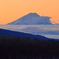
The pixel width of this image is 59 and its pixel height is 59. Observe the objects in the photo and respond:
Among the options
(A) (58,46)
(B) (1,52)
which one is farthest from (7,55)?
(A) (58,46)

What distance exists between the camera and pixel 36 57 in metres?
26.7

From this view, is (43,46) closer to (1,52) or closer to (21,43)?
(21,43)

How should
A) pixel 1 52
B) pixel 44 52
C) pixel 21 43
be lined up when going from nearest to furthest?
pixel 1 52
pixel 21 43
pixel 44 52

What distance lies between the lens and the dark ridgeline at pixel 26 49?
24.6 metres

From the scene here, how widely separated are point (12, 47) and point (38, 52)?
302 centimetres

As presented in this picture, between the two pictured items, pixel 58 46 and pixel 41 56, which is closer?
pixel 41 56

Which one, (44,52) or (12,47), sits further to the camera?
(44,52)

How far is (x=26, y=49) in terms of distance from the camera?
85.8ft

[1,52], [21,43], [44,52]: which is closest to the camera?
[1,52]

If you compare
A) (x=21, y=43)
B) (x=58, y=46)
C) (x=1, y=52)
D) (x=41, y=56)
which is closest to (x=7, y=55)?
(x=1, y=52)

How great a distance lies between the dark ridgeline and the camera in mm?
24586

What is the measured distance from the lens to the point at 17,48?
25297 millimetres

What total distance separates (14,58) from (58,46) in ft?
19.6

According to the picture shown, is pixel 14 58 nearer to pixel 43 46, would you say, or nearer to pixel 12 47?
pixel 12 47
